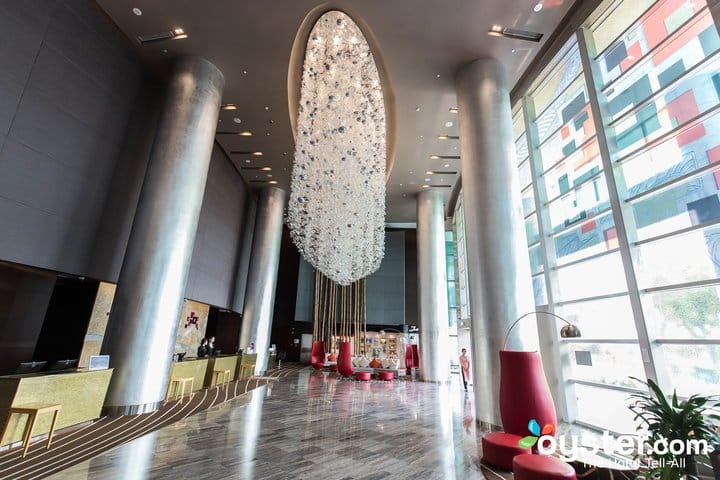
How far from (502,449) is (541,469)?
790 millimetres

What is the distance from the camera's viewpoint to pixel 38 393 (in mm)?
3582

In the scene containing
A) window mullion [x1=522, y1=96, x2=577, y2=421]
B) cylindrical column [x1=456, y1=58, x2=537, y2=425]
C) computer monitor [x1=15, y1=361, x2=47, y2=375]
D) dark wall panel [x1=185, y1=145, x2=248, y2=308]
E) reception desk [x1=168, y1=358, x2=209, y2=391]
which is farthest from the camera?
dark wall panel [x1=185, y1=145, x2=248, y2=308]

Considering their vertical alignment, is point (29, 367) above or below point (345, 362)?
above

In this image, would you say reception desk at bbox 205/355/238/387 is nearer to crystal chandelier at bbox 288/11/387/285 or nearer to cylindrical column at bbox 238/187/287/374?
cylindrical column at bbox 238/187/287/374

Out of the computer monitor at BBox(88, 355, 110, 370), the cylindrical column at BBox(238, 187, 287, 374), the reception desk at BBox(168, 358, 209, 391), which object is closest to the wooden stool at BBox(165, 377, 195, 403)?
the reception desk at BBox(168, 358, 209, 391)

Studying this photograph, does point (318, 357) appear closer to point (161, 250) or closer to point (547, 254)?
point (161, 250)

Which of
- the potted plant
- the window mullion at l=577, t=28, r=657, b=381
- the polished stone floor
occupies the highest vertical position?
the window mullion at l=577, t=28, r=657, b=381

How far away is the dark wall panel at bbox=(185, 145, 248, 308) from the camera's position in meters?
9.66

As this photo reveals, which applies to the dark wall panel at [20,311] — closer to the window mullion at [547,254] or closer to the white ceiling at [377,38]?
the white ceiling at [377,38]

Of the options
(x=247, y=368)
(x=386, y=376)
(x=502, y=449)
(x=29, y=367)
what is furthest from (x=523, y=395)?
(x=247, y=368)

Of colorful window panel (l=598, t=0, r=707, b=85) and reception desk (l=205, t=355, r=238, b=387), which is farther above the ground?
colorful window panel (l=598, t=0, r=707, b=85)

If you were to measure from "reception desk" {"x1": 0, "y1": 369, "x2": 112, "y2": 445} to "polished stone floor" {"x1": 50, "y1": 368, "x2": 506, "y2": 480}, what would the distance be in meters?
1.10

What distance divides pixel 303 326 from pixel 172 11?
52.4 ft

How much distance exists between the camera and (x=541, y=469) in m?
2.29
